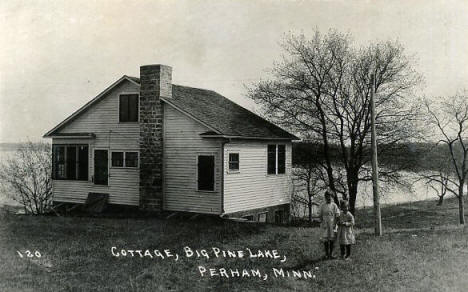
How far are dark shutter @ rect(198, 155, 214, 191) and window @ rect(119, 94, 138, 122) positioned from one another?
4378 mm

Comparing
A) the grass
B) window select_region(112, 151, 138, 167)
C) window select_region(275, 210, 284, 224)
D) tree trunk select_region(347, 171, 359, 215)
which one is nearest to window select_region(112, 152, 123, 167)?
window select_region(112, 151, 138, 167)

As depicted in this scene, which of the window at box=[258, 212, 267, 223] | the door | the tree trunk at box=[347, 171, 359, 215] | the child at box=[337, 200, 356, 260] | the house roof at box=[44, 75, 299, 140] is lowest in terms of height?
the window at box=[258, 212, 267, 223]

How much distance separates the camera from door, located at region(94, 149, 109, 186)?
23.3 m

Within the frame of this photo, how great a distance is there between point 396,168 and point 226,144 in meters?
12.9

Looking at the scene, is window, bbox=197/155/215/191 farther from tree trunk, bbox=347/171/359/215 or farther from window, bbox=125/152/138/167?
tree trunk, bbox=347/171/359/215

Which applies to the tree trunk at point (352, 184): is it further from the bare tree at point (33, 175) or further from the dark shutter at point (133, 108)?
the bare tree at point (33, 175)

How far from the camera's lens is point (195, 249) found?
1448cm

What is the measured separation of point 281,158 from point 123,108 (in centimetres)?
843

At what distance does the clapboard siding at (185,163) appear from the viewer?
20.1 meters

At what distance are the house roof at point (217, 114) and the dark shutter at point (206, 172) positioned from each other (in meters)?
1.10

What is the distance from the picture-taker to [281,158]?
24.6m

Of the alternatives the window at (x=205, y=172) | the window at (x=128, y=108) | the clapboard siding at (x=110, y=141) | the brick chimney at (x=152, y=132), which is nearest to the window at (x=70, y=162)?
the clapboard siding at (x=110, y=141)

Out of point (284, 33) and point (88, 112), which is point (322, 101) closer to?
point (284, 33)

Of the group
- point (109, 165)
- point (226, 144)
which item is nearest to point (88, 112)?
point (109, 165)
